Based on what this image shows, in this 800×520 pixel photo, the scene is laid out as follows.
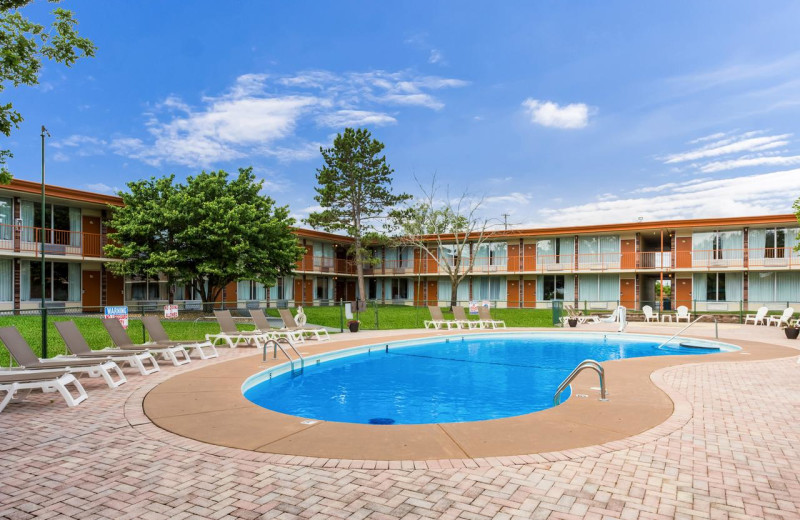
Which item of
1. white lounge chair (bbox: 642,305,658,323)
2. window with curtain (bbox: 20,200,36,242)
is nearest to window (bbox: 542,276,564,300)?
white lounge chair (bbox: 642,305,658,323)

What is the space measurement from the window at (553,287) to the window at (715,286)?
29.2ft

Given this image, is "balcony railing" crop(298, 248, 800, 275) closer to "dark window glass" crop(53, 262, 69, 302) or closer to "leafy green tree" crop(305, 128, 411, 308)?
"leafy green tree" crop(305, 128, 411, 308)

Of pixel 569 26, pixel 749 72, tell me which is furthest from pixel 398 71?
pixel 749 72

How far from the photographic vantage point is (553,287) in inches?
1374

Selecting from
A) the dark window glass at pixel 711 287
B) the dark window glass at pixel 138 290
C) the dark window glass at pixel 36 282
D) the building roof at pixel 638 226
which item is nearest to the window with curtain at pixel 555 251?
the building roof at pixel 638 226

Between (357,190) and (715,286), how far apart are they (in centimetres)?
2440

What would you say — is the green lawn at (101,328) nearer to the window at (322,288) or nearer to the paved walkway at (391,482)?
the paved walkway at (391,482)

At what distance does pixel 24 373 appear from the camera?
234 inches

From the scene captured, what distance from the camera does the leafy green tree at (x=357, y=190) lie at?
3438 cm

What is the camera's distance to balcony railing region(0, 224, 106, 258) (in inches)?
832

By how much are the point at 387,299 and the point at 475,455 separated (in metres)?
36.8

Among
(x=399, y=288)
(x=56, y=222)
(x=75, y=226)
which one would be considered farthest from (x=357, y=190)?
(x=56, y=222)

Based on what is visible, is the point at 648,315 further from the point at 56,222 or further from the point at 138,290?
the point at 56,222

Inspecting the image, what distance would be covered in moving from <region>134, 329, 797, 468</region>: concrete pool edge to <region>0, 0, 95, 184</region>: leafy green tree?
15.7ft
